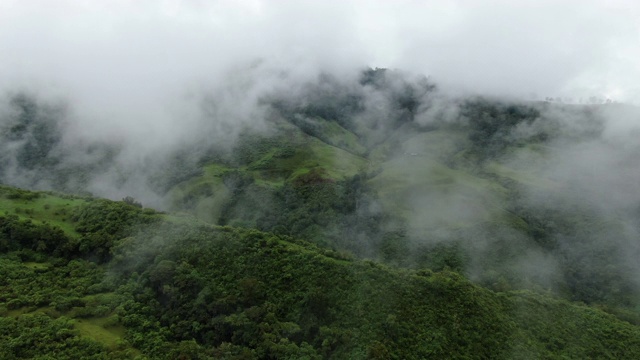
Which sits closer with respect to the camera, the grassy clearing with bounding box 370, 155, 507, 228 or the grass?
the grass

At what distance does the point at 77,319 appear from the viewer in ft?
212

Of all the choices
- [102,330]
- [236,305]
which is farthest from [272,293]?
[102,330]

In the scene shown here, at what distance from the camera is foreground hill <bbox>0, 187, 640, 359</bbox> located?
63.9 metres

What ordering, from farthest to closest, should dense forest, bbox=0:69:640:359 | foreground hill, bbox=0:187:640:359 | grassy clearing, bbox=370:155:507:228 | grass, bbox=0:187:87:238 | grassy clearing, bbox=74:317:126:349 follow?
grassy clearing, bbox=370:155:507:228 → grass, bbox=0:187:87:238 → dense forest, bbox=0:69:640:359 → foreground hill, bbox=0:187:640:359 → grassy clearing, bbox=74:317:126:349

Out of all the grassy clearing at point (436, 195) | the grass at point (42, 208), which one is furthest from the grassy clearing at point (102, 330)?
the grassy clearing at point (436, 195)

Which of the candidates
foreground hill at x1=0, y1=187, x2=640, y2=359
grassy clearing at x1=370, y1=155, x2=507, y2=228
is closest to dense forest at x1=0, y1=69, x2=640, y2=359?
foreground hill at x1=0, y1=187, x2=640, y2=359

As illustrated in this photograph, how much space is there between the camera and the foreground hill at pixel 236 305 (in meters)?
63.9

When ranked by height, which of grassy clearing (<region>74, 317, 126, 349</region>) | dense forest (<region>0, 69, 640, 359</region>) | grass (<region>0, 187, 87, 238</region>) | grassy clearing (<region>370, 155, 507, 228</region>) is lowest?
grassy clearing (<region>74, 317, 126, 349</region>)

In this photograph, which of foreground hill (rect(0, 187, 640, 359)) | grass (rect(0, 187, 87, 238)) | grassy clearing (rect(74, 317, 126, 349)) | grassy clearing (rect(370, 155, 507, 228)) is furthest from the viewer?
grassy clearing (rect(370, 155, 507, 228))

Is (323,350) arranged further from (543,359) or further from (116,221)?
(116,221)

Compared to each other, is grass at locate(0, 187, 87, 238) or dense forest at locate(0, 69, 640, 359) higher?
grass at locate(0, 187, 87, 238)

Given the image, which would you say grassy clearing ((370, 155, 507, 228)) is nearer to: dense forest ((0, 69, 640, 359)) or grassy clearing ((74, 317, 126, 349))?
A: dense forest ((0, 69, 640, 359))

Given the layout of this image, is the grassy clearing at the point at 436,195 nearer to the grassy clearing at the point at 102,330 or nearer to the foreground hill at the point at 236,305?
the foreground hill at the point at 236,305

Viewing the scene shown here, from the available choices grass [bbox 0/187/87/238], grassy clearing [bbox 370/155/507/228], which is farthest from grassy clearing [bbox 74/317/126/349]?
grassy clearing [bbox 370/155/507/228]
